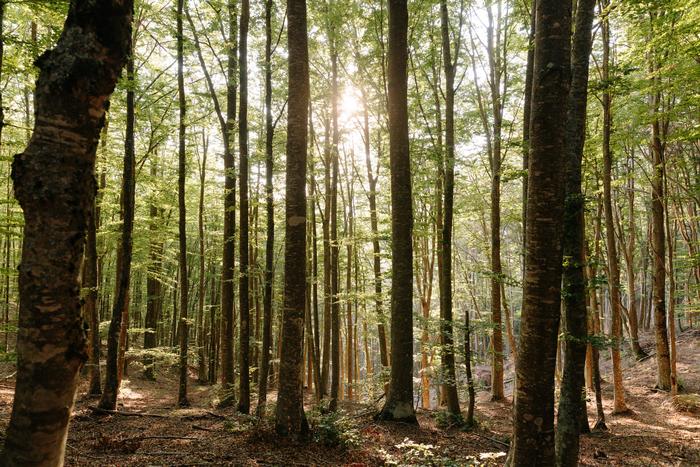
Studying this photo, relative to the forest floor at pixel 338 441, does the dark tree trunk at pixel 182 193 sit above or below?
above

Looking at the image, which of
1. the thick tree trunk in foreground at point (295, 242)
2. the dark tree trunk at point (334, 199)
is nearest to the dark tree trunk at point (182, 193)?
the dark tree trunk at point (334, 199)

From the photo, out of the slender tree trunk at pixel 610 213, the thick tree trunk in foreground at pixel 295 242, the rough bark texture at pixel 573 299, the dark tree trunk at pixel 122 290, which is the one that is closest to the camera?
the rough bark texture at pixel 573 299

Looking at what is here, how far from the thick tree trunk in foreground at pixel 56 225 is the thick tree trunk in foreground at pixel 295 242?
4188 mm

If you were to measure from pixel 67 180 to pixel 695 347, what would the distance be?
28.0 metres

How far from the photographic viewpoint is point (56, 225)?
84.8 inches

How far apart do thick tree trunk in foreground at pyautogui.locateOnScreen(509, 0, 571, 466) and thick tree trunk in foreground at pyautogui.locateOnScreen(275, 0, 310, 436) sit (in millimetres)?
3366

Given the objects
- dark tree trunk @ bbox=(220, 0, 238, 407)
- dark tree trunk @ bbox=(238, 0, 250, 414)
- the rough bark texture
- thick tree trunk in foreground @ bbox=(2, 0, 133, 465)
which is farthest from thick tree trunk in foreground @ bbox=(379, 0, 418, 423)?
thick tree trunk in foreground @ bbox=(2, 0, 133, 465)

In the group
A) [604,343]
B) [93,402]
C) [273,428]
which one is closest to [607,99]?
[604,343]

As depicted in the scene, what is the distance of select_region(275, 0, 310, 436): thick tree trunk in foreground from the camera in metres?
6.32

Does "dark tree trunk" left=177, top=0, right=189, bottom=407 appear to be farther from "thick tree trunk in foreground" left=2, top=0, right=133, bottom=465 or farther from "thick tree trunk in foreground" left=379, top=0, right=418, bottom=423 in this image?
"thick tree trunk in foreground" left=2, top=0, right=133, bottom=465

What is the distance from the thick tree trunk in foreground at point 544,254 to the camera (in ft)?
13.1

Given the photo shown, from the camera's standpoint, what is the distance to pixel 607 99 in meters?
9.98

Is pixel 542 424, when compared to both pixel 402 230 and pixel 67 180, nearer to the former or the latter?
pixel 67 180

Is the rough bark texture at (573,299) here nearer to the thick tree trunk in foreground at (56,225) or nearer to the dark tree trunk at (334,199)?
the thick tree trunk in foreground at (56,225)
